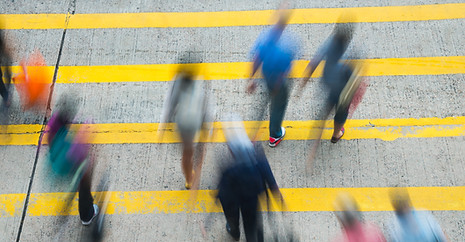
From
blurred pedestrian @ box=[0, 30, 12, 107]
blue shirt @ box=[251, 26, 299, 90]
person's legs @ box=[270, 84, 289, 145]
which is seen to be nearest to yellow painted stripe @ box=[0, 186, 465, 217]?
person's legs @ box=[270, 84, 289, 145]

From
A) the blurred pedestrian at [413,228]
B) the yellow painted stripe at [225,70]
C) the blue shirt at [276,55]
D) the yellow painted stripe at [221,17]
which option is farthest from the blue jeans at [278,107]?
the yellow painted stripe at [221,17]

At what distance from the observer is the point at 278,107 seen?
4.77 m

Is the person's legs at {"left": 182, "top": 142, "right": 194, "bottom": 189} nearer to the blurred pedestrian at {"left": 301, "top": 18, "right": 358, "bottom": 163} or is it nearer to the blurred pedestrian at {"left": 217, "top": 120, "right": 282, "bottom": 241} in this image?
the blurred pedestrian at {"left": 217, "top": 120, "right": 282, "bottom": 241}

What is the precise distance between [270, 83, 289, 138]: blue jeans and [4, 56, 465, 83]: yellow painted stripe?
98cm

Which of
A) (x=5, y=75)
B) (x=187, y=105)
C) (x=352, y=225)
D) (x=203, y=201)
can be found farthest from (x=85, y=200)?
(x=352, y=225)

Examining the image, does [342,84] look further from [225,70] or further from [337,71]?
[225,70]

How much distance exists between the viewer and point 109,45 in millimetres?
6145

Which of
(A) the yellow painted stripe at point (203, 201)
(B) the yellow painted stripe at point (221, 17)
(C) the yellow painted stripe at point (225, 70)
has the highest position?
(B) the yellow painted stripe at point (221, 17)

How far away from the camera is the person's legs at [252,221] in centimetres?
390

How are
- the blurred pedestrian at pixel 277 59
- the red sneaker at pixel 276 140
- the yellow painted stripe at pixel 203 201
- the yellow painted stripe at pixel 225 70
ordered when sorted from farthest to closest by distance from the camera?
the yellow painted stripe at pixel 225 70 < the red sneaker at pixel 276 140 < the yellow painted stripe at pixel 203 201 < the blurred pedestrian at pixel 277 59

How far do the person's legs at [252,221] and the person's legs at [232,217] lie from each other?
0.28 ft

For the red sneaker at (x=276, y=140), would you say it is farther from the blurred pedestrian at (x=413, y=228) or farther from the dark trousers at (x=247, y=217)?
the blurred pedestrian at (x=413, y=228)

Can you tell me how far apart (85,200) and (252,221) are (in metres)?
1.61

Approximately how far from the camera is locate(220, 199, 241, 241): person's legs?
13.1ft
